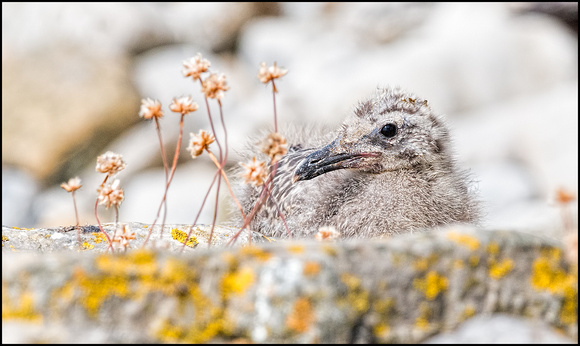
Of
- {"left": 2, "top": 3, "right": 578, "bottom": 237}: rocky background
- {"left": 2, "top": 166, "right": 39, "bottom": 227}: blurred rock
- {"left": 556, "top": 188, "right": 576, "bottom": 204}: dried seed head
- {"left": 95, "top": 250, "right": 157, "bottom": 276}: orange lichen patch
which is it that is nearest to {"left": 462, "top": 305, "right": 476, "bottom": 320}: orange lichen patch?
{"left": 556, "top": 188, "right": 576, "bottom": 204}: dried seed head

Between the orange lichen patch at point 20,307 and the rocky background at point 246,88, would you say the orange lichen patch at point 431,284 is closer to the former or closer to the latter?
the orange lichen patch at point 20,307

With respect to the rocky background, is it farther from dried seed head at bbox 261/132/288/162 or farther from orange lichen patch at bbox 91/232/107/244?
dried seed head at bbox 261/132/288/162

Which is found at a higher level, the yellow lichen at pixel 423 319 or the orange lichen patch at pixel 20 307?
the orange lichen patch at pixel 20 307

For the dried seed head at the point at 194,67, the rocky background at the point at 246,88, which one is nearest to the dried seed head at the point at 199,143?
the dried seed head at the point at 194,67

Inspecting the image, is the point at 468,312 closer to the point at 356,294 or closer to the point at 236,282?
the point at 356,294

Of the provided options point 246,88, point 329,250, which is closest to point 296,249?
point 329,250

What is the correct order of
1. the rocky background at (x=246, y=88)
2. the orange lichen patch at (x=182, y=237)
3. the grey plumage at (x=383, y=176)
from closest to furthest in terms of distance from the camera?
the orange lichen patch at (x=182, y=237), the grey plumage at (x=383, y=176), the rocky background at (x=246, y=88)

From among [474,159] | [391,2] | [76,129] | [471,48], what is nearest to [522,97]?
[471,48]
